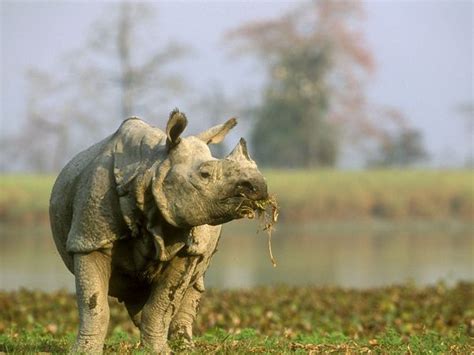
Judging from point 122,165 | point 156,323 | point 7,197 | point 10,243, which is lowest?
point 156,323

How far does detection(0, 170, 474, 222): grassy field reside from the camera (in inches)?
1630

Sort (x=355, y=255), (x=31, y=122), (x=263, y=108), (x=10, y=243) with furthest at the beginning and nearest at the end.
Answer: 1. (x=31, y=122)
2. (x=263, y=108)
3. (x=10, y=243)
4. (x=355, y=255)

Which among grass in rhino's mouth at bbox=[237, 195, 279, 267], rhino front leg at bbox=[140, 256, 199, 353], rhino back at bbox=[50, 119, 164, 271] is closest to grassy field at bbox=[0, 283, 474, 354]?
rhino front leg at bbox=[140, 256, 199, 353]

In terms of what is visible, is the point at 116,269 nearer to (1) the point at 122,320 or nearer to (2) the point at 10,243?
(1) the point at 122,320

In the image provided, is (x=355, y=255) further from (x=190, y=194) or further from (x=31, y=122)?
(x=31, y=122)

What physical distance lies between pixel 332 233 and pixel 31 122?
69.7ft

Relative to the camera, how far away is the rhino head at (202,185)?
706 centimetres

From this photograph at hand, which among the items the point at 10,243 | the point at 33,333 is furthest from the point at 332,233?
the point at 33,333

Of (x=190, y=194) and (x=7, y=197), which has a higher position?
(x=7, y=197)

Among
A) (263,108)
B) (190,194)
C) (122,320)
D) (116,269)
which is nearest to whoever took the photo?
(190,194)

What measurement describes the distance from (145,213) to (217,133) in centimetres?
103

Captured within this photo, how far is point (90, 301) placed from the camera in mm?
7617

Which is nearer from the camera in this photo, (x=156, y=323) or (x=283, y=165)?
(x=156, y=323)

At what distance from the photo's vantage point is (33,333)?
1045cm
